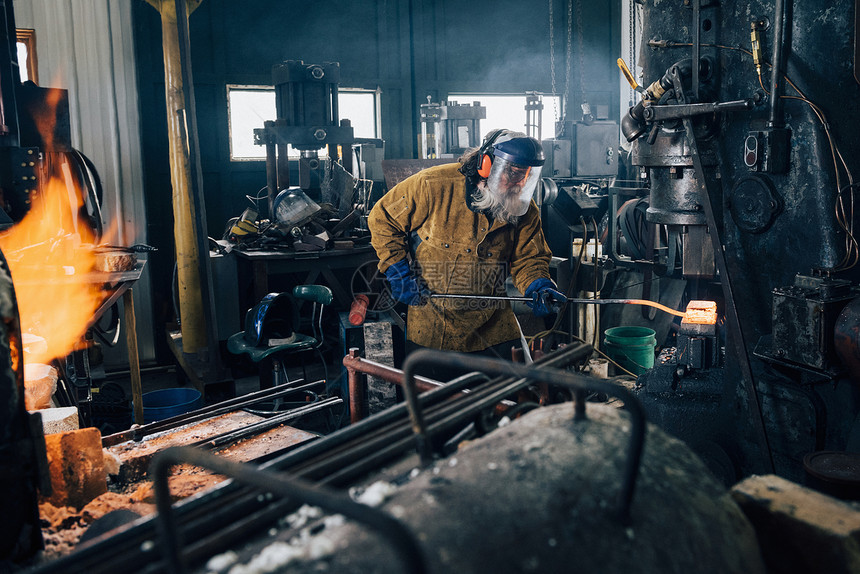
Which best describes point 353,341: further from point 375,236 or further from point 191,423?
point 191,423

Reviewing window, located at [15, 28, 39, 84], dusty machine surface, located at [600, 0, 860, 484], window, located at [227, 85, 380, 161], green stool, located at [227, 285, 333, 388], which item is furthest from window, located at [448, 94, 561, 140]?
dusty machine surface, located at [600, 0, 860, 484]

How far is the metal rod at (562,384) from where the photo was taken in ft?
3.33

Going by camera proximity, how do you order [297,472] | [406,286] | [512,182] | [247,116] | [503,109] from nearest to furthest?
[297,472] < [512,182] < [406,286] < [247,116] < [503,109]

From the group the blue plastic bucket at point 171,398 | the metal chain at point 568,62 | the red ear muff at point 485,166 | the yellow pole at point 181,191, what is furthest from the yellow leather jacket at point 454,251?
the metal chain at point 568,62

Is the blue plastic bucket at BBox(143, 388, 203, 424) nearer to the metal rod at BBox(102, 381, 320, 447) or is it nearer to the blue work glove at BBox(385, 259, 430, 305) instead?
the blue work glove at BBox(385, 259, 430, 305)

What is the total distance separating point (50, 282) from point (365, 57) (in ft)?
20.7

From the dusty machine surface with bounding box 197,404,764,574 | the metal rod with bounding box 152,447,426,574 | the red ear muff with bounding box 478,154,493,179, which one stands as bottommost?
the dusty machine surface with bounding box 197,404,764,574

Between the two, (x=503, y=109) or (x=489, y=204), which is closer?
(x=489, y=204)

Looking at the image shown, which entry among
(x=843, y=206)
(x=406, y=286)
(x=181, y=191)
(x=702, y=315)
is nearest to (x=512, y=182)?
(x=406, y=286)

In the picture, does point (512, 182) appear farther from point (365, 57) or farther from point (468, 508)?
point (365, 57)

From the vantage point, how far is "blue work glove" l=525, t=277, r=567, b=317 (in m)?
4.01

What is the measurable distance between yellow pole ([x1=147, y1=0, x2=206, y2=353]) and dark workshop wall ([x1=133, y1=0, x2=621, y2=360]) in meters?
1.74

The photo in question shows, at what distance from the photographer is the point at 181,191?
5.82m

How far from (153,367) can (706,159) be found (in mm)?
6255
